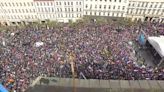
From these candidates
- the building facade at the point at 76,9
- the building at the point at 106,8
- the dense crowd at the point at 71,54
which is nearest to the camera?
the dense crowd at the point at 71,54

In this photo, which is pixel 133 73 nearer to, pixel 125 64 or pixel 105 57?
pixel 125 64

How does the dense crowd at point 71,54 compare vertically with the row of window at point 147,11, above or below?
below

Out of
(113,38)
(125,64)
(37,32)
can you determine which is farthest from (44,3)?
(125,64)

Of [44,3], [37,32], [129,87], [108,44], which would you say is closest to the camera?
[129,87]

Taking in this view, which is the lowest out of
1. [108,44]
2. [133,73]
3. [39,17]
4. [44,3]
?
[133,73]

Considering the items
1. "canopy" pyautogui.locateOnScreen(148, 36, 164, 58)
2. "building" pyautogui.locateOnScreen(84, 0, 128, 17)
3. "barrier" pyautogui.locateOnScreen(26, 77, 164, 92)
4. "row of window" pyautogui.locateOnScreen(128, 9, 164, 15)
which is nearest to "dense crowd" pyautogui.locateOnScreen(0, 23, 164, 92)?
"canopy" pyautogui.locateOnScreen(148, 36, 164, 58)

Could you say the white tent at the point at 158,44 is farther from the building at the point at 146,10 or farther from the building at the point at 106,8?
the building at the point at 146,10

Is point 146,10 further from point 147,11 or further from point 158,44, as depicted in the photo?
point 158,44

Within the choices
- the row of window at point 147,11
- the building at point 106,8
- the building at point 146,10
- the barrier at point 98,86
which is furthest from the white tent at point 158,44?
the row of window at point 147,11
